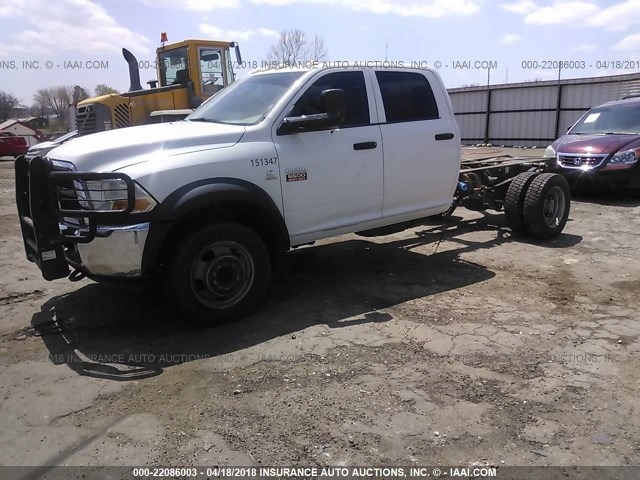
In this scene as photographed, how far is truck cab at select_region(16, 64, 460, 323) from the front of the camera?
3990mm

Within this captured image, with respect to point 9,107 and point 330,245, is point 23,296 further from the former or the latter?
point 9,107

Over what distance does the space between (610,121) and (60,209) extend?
10.6 metres

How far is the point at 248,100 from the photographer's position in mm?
5148

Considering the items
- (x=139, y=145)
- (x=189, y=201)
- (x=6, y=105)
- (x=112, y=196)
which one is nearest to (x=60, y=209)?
(x=112, y=196)

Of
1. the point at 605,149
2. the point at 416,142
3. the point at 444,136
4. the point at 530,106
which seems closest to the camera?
the point at 416,142

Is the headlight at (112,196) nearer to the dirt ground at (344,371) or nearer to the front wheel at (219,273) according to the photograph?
the front wheel at (219,273)

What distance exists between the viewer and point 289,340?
4.21 meters

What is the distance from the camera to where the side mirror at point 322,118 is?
4617 millimetres

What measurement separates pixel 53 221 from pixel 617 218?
8275mm

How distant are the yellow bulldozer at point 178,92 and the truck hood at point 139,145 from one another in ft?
25.4

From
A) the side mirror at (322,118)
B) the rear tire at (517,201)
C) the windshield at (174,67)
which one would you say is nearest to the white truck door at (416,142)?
the side mirror at (322,118)

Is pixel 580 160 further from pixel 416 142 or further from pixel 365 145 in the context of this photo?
pixel 365 145

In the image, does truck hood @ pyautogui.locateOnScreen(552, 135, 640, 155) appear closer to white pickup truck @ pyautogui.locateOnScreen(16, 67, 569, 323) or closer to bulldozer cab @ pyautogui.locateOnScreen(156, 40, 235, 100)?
white pickup truck @ pyautogui.locateOnScreen(16, 67, 569, 323)

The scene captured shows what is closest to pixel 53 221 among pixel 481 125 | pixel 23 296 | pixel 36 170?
pixel 36 170
